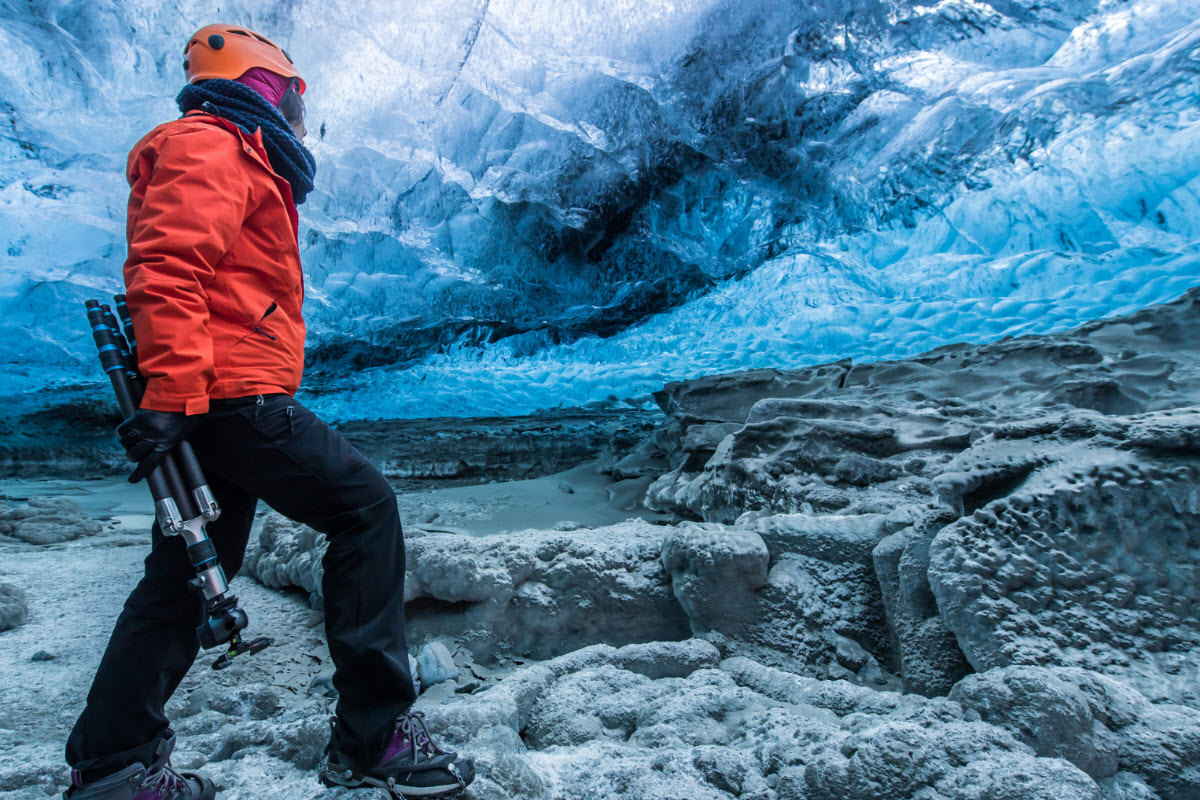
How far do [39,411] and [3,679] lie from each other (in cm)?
1821

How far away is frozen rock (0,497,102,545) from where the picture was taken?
18.2 feet

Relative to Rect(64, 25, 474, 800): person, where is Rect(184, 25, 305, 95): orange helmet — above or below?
above

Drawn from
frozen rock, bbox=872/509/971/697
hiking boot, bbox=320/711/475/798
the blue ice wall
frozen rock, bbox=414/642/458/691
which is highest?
the blue ice wall

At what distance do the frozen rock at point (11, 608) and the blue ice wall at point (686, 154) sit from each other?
667 cm

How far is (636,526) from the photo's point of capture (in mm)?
3373

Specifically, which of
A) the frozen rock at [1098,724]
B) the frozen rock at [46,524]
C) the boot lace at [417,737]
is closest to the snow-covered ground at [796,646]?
the frozen rock at [1098,724]

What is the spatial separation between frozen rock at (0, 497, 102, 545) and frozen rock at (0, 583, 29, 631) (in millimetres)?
3212

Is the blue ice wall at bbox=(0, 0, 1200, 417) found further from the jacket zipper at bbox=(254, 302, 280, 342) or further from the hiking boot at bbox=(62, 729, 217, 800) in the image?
the hiking boot at bbox=(62, 729, 217, 800)

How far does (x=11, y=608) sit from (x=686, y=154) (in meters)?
8.28

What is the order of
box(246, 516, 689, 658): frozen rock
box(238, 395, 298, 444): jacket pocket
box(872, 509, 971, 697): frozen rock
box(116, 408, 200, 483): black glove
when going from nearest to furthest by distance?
box(116, 408, 200, 483): black glove → box(238, 395, 298, 444): jacket pocket → box(872, 509, 971, 697): frozen rock → box(246, 516, 689, 658): frozen rock

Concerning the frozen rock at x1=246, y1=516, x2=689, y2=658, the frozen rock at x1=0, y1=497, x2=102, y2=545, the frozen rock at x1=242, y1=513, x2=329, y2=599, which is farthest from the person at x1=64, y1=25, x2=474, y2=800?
the frozen rock at x1=0, y1=497, x2=102, y2=545

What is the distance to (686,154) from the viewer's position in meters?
7.91

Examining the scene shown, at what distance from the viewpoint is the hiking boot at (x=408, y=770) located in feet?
3.66

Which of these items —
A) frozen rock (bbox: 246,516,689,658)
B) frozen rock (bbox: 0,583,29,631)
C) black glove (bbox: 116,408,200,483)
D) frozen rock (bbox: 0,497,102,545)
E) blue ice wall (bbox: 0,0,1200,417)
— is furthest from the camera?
blue ice wall (bbox: 0,0,1200,417)
